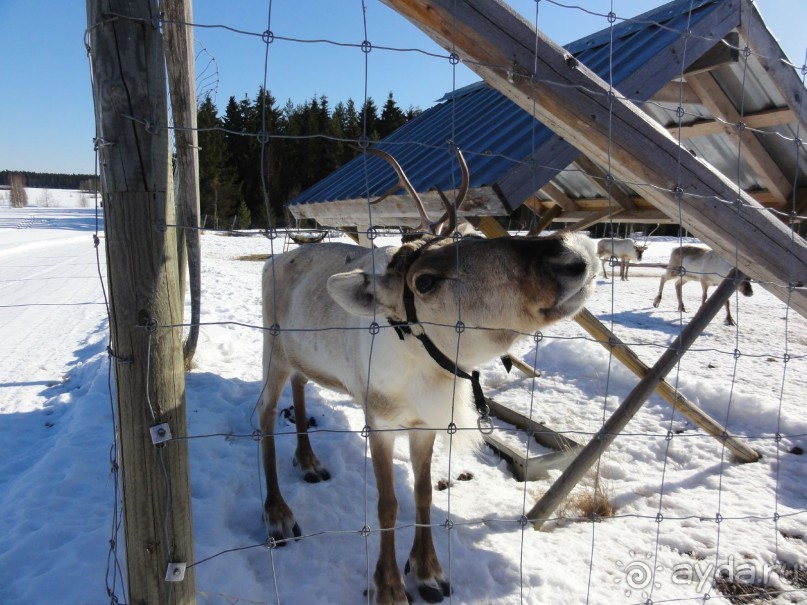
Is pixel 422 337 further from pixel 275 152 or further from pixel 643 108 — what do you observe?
pixel 275 152

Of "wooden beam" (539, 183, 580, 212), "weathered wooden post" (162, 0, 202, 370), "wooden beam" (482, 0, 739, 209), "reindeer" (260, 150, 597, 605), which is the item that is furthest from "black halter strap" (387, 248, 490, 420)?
"wooden beam" (539, 183, 580, 212)

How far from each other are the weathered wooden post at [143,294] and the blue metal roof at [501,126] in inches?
27.6

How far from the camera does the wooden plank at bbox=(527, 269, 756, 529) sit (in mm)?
3170

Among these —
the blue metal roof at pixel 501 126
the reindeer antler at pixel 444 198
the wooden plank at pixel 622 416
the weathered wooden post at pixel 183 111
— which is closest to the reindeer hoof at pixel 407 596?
the wooden plank at pixel 622 416

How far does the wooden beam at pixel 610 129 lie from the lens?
1.89m

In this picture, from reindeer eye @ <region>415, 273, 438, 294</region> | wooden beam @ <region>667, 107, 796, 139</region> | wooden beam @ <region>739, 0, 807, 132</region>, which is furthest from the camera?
wooden beam @ <region>667, 107, 796, 139</region>

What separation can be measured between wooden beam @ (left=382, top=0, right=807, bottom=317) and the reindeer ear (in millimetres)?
912

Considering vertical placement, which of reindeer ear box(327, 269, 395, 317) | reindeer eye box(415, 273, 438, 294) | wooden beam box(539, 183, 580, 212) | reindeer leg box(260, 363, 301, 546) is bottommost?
reindeer leg box(260, 363, 301, 546)

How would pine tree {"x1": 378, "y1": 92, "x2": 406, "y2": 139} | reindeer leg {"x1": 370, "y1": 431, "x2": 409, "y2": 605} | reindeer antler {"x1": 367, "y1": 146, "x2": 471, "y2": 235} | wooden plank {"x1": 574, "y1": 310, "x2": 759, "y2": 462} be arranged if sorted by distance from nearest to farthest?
1. reindeer antler {"x1": 367, "y1": 146, "x2": 471, "y2": 235}
2. reindeer leg {"x1": 370, "y1": 431, "x2": 409, "y2": 605}
3. wooden plank {"x1": 574, "y1": 310, "x2": 759, "y2": 462}
4. pine tree {"x1": 378, "y1": 92, "x2": 406, "y2": 139}

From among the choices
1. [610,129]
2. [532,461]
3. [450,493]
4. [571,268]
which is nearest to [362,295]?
[571,268]

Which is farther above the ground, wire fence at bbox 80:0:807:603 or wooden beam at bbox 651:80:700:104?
wooden beam at bbox 651:80:700:104

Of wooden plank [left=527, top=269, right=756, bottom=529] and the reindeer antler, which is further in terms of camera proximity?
wooden plank [left=527, top=269, right=756, bottom=529]

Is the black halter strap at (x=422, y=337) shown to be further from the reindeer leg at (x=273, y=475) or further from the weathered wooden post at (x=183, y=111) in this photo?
the weathered wooden post at (x=183, y=111)

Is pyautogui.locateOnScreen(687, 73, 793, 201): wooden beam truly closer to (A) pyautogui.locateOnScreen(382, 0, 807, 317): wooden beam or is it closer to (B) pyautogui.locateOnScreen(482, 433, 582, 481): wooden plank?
(A) pyautogui.locateOnScreen(382, 0, 807, 317): wooden beam
